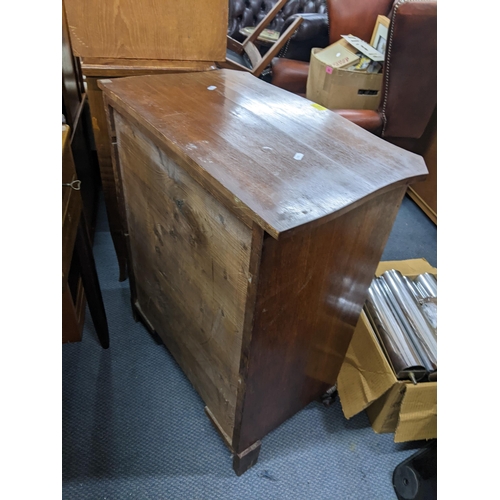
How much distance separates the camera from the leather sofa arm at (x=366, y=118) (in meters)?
1.81

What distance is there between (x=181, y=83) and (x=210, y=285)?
1.76 ft

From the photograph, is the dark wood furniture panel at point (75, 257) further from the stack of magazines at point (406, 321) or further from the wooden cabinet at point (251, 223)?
the stack of magazines at point (406, 321)

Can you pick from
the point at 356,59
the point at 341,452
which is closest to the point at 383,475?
the point at 341,452

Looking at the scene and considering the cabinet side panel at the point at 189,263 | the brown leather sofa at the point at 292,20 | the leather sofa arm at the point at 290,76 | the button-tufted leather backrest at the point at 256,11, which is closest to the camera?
the cabinet side panel at the point at 189,263

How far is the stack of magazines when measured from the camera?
1.12 m

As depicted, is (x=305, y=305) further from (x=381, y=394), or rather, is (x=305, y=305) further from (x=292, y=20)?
(x=292, y=20)

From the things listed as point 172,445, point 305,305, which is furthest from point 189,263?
point 172,445

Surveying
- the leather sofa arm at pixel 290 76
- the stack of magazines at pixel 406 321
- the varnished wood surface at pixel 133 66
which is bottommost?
the stack of magazines at pixel 406 321

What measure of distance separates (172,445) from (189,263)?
58 centimetres

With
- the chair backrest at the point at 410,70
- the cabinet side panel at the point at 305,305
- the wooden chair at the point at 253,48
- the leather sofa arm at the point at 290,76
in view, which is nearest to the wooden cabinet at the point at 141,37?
the cabinet side panel at the point at 305,305

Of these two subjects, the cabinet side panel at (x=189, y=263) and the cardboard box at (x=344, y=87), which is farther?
the cardboard box at (x=344, y=87)

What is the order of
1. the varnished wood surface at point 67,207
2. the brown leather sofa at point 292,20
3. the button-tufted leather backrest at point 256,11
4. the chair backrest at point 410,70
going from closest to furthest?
the varnished wood surface at point 67,207, the chair backrest at point 410,70, the brown leather sofa at point 292,20, the button-tufted leather backrest at point 256,11

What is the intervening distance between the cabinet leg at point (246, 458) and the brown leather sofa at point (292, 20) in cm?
264

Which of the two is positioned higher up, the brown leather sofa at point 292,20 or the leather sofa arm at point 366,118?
the brown leather sofa at point 292,20
